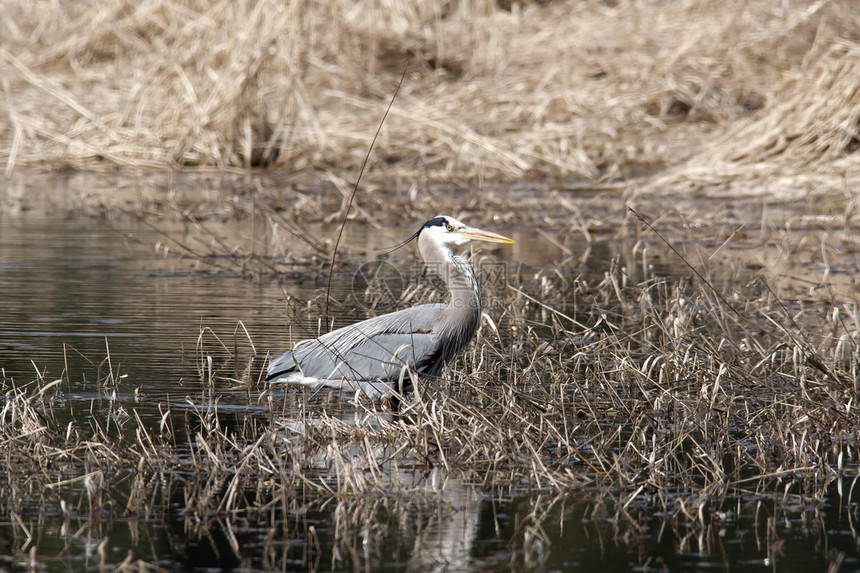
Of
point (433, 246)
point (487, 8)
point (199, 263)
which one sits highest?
point (487, 8)

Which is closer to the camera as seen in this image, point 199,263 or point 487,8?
point 199,263

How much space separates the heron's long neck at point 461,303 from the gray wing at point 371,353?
0.09m

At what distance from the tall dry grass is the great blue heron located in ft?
28.1

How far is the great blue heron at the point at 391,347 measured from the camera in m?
6.68

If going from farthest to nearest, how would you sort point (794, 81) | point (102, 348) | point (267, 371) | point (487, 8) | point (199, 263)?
1. point (487, 8)
2. point (794, 81)
3. point (199, 263)
4. point (102, 348)
5. point (267, 371)

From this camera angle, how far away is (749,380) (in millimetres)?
6480

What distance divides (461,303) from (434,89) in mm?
13379

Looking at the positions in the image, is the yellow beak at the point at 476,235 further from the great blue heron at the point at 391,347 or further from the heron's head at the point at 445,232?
the great blue heron at the point at 391,347

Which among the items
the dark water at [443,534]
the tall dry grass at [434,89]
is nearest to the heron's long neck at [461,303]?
the dark water at [443,534]

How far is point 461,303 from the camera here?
687 cm

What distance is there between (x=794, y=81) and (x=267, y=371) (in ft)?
35.9

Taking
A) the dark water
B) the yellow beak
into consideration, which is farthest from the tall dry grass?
the dark water

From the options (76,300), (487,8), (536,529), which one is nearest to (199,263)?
(76,300)

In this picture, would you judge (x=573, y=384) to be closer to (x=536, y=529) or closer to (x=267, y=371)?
(x=267, y=371)
